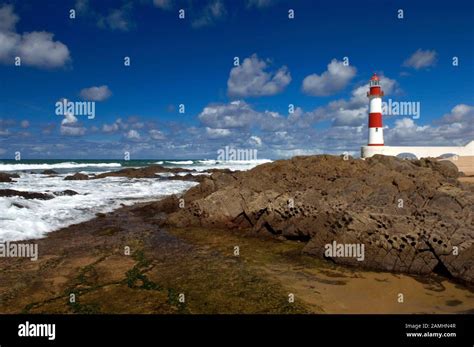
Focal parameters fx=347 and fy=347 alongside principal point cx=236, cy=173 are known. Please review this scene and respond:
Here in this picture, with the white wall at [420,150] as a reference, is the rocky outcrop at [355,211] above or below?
below

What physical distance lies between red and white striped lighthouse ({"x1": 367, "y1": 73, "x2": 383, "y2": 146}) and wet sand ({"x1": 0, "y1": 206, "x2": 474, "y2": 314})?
24.7 m

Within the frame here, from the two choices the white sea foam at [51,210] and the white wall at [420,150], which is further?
the white wall at [420,150]

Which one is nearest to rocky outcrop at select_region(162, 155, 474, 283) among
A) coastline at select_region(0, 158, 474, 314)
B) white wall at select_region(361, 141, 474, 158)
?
coastline at select_region(0, 158, 474, 314)

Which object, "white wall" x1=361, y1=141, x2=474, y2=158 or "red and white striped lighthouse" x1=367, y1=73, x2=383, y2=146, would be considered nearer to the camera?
"white wall" x1=361, y1=141, x2=474, y2=158

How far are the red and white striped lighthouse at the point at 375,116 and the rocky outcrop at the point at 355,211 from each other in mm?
16410

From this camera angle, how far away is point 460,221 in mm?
7496

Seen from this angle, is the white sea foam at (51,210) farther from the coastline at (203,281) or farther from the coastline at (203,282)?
the coastline at (203,282)

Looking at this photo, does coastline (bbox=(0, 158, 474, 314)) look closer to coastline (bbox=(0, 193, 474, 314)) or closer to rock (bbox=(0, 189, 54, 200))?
coastline (bbox=(0, 193, 474, 314))

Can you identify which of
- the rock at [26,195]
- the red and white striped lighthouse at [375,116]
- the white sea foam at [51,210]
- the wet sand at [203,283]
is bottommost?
the wet sand at [203,283]

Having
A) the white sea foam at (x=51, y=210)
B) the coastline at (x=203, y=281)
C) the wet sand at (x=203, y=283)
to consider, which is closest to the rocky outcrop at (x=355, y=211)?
the coastline at (x=203, y=281)

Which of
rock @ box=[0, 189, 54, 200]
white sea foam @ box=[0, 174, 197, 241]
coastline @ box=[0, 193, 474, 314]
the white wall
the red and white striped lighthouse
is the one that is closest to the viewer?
coastline @ box=[0, 193, 474, 314]

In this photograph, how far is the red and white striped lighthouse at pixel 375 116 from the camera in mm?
30797

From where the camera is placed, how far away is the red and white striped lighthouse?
101 feet
